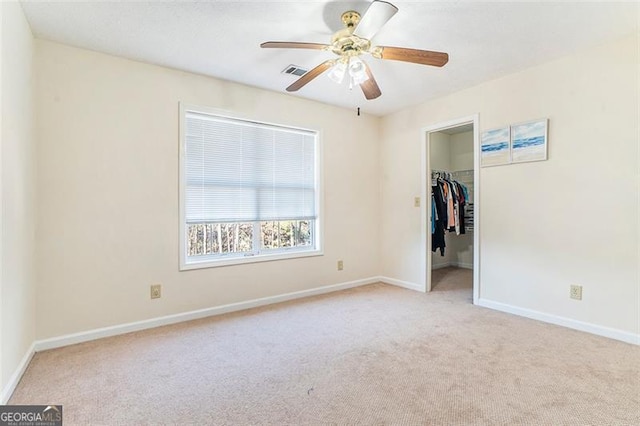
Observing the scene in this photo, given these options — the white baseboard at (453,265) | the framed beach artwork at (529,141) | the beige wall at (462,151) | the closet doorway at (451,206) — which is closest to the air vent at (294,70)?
the closet doorway at (451,206)

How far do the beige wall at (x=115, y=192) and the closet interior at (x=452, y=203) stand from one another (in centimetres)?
249

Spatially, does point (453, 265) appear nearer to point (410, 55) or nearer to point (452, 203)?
point (452, 203)

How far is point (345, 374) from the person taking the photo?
2062mm

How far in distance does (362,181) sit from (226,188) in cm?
191

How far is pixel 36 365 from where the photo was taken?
7.22 feet

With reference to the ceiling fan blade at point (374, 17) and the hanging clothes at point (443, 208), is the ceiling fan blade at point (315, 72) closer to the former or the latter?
the ceiling fan blade at point (374, 17)

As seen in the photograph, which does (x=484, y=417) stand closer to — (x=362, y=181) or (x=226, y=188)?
(x=226, y=188)

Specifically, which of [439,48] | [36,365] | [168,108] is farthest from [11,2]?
[439,48]

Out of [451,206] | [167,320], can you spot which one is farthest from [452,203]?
[167,320]

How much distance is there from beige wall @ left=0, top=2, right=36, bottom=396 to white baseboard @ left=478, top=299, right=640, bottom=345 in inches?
153

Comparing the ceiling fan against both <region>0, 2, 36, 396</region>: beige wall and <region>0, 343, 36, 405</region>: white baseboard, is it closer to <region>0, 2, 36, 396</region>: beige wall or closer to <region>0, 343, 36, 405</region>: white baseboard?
<region>0, 2, 36, 396</region>: beige wall

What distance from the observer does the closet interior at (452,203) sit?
177 inches

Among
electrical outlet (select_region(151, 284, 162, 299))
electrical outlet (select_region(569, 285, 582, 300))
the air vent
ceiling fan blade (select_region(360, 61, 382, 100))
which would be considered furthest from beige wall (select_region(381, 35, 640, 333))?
electrical outlet (select_region(151, 284, 162, 299))

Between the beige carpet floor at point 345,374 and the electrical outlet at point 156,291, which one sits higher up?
the electrical outlet at point 156,291
